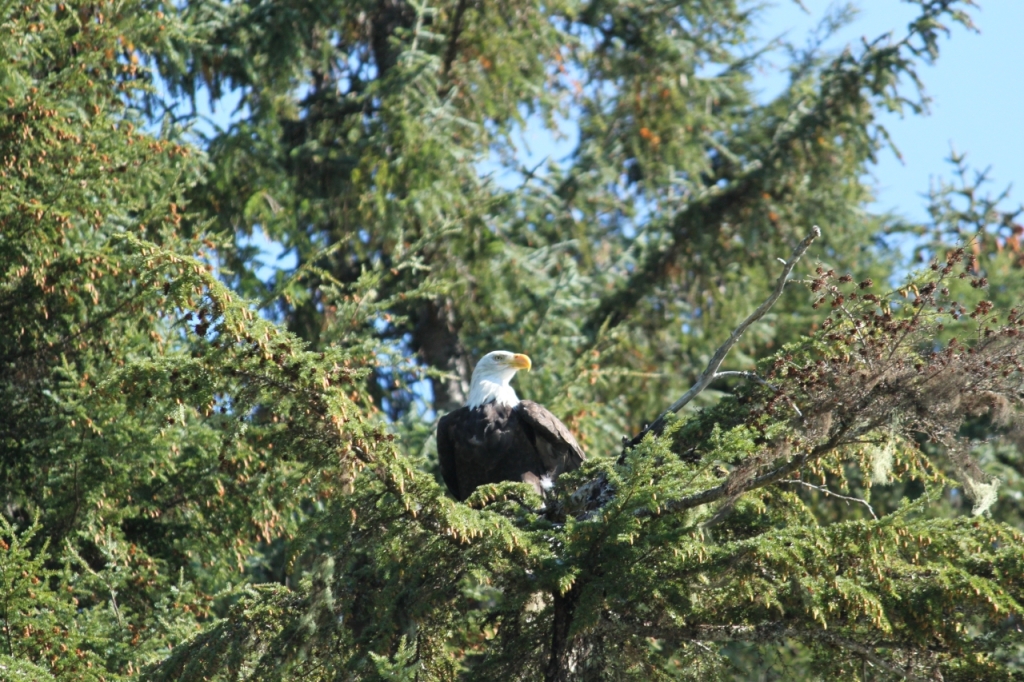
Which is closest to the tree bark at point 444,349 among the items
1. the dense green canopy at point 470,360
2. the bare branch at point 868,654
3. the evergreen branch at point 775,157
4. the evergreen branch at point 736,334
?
the dense green canopy at point 470,360

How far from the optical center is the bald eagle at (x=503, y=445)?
6.61 metres

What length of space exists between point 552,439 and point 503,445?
0.31 m

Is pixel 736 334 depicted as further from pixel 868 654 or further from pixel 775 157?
pixel 775 157

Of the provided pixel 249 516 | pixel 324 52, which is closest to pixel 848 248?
pixel 324 52

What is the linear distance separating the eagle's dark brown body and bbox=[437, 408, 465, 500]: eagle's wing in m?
0.03

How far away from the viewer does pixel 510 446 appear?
669 centimetres

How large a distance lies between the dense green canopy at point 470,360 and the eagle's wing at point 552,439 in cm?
73

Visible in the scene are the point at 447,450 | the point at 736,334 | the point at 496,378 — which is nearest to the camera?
the point at 736,334

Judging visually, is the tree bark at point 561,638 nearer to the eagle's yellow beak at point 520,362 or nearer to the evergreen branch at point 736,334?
the evergreen branch at point 736,334

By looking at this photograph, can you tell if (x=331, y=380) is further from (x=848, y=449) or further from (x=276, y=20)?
(x=276, y=20)

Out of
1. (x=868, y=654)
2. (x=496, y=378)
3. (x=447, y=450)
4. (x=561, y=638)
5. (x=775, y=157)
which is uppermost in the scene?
(x=775, y=157)

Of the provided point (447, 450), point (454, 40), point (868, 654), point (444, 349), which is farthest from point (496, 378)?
point (454, 40)

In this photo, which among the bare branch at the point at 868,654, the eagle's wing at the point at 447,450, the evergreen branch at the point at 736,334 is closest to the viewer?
the evergreen branch at the point at 736,334

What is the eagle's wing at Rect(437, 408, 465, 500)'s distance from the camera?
6.88m
